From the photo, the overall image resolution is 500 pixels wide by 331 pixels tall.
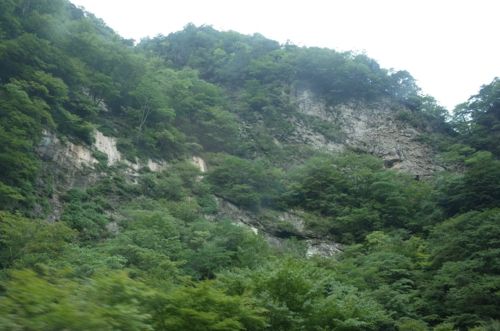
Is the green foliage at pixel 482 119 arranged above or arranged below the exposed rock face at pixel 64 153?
above

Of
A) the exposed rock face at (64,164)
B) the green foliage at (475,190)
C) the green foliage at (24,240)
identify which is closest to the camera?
the green foliage at (24,240)

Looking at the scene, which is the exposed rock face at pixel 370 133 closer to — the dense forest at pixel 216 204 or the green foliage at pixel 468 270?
the dense forest at pixel 216 204

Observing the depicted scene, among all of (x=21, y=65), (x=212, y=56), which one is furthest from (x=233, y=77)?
(x=21, y=65)

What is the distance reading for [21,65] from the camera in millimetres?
26047

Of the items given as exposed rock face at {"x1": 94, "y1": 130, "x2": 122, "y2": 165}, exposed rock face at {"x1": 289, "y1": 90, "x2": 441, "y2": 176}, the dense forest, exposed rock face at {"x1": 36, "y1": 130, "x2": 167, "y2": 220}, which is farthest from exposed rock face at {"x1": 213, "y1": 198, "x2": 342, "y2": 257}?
→ exposed rock face at {"x1": 289, "y1": 90, "x2": 441, "y2": 176}

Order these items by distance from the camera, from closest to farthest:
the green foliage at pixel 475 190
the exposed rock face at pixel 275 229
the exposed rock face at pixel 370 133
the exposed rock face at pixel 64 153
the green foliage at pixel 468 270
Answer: the green foliage at pixel 468 270 → the exposed rock face at pixel 64 153 → the green foliage at pixel 475 190 → the exposed rock face at pixel 275 229 → the exposed rock face at pixel 370 133

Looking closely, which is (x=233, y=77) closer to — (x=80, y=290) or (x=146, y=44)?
(x=146, y=44)

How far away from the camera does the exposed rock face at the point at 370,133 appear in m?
43.2

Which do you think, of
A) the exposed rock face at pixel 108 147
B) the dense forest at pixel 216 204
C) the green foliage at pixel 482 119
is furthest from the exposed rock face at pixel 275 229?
the green foliage at pixel 482 119

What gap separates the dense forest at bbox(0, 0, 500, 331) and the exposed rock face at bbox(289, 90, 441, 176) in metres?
0.86

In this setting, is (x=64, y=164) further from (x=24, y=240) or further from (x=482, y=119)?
(x=482, y=119)

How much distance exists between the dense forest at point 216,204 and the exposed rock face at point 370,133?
0.86 m

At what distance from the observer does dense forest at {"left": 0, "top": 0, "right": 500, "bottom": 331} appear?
10.1 m

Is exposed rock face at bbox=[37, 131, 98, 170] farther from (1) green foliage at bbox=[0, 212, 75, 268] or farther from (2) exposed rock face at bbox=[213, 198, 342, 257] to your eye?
(2) exposed rock face at bbox=[213, 198, 342, 257]
